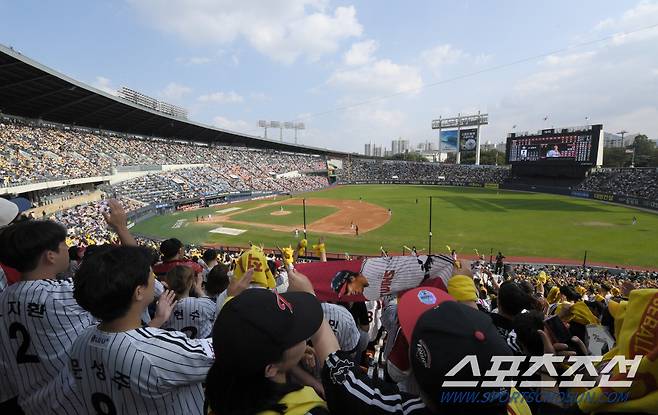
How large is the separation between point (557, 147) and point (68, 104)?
71513 mm

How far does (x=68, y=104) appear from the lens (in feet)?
140

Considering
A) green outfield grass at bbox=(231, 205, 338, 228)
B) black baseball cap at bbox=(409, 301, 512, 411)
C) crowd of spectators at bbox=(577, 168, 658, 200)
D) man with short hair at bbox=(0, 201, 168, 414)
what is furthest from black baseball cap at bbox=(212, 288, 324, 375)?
crowd of spectators at bbox=(577, 168, 658, 200)

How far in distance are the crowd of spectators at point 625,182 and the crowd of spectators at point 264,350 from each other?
205ft

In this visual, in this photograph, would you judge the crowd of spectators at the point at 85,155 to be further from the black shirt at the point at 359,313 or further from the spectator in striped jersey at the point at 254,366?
the spectator in striped jersey at the point at 254,366

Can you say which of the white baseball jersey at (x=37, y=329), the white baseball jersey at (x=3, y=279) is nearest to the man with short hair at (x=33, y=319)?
the white baseball jersey at (x=37, y=329)

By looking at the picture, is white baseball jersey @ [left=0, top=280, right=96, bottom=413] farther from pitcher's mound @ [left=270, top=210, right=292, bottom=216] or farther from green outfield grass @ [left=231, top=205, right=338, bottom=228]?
pitcher's mound @ [left=270, top=210, right=292, bottom=216]

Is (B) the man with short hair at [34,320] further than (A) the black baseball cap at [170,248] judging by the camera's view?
No

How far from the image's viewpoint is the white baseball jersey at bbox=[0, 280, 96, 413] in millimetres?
2896

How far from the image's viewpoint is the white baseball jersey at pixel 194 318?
12.3 feet

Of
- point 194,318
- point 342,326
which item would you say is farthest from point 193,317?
point 342,326

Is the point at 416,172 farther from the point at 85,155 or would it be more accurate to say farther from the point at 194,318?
the point at 194,318

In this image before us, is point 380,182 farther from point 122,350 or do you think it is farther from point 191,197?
point 122,350

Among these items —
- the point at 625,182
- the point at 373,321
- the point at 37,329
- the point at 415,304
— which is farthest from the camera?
the point at 625,182

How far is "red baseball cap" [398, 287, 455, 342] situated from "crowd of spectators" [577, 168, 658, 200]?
63466 millimetres
